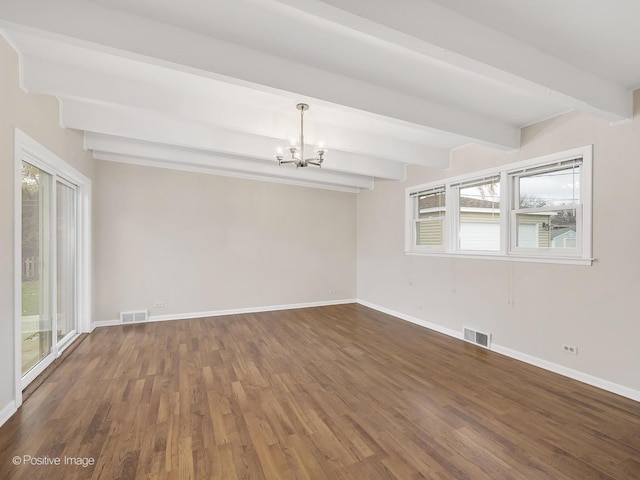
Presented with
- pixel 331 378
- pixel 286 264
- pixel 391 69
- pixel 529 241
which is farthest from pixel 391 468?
pixel 286 264

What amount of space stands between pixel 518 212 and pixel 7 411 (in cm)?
547

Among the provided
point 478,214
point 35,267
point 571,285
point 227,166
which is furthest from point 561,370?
point 35,267

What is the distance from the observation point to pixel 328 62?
7.76 ft

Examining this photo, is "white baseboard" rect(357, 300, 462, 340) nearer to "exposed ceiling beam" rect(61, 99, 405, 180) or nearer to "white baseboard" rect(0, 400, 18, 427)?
"exposed ceiling beam" rect(61, 99, 405, 180)

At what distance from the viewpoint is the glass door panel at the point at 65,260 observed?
3.77 meters

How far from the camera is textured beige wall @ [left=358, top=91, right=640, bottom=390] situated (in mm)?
2814

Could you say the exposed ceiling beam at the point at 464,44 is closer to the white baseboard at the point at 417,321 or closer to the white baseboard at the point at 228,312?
the white baseboard at the point at 417,321

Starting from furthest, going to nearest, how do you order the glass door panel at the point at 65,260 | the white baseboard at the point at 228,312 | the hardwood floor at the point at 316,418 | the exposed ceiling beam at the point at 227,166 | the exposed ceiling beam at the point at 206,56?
the white baseboard at the point at 228,312 → the exposed ceiling beam at the point at 227,166 → the glass door panel at the point at 65,260 → the hardwood floor at the point at 316,418 → the exposed ceiling beam at the point at 206,56

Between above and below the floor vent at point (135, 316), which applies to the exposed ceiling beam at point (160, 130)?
above

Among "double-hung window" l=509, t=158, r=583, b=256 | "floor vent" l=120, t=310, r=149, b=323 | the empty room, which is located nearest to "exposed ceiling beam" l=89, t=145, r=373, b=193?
the empty room

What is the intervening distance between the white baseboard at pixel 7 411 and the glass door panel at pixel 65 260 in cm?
150

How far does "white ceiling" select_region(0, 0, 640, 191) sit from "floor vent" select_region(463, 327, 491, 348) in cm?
252

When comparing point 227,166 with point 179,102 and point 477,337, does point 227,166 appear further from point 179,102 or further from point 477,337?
point 477,337

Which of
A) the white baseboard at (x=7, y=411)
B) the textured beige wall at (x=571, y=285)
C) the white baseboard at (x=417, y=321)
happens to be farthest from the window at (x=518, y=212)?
the white baseboard at (x=7, y=411)
